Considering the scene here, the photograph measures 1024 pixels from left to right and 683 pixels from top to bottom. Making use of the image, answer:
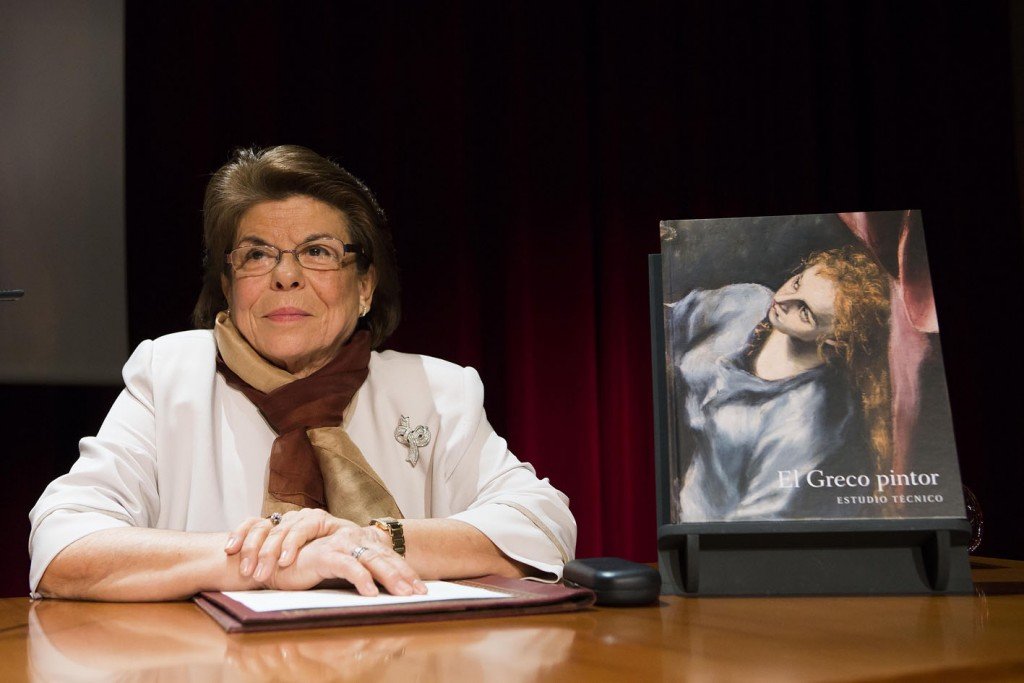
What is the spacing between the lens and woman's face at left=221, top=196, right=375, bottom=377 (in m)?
1.76

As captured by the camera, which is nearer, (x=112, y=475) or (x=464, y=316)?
(x=112, y=475)

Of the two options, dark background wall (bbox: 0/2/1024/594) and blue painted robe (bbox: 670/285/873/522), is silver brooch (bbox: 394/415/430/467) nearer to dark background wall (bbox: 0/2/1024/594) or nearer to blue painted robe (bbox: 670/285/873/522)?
blue painted robe (bbox: 670/285/873/522)

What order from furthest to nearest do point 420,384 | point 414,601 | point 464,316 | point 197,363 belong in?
point 464,316, point 420,384, point 197,363, point 414,601

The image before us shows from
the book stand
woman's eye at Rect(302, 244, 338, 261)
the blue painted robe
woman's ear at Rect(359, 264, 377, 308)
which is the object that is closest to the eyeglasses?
woman's eye at Rect(302, 244, 338, 261)

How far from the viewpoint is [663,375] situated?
117cm

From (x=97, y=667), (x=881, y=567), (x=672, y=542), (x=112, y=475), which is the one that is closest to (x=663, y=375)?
(x=672, y=542)

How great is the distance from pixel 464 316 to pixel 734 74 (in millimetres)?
1274

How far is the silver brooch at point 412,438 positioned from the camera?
173 centimetres

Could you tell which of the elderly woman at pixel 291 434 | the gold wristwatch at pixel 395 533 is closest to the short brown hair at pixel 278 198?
the elderly woman at pixel 291 434

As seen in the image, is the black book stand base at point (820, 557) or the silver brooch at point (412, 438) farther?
the silver brooch at point (412, 438)

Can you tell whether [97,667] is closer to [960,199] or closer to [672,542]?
[672,542]

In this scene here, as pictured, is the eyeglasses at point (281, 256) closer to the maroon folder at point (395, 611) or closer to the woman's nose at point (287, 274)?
the woman's nose at point (287, 274)

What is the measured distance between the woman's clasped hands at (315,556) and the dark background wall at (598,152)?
1714 millimetres

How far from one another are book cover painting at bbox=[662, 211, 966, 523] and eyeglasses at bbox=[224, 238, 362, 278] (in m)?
0.79
